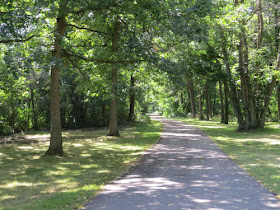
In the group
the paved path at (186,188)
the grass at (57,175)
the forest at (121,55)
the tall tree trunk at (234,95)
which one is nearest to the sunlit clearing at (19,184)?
the grass at (57,175)

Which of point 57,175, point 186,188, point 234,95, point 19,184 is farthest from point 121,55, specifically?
point 234,95

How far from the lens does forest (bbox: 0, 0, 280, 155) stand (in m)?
9.99

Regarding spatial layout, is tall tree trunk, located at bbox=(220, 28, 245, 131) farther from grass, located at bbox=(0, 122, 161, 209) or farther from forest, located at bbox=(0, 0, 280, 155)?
grass, located at bbox=(0, 122, 161, 209)

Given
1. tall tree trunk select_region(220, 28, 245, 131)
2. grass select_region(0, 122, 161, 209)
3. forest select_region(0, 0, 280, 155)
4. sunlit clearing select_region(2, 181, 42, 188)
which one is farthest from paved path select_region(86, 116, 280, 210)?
tall tree trunk select_region(220, 28, 245, 131)

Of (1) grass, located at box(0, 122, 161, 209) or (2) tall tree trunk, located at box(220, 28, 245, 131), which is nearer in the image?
(1) grass, located at box(0, 122, 161, 209)

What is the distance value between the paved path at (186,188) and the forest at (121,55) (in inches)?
151

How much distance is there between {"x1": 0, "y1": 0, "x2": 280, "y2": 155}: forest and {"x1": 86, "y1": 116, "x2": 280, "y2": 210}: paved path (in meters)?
3.85

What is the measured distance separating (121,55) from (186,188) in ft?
21.9

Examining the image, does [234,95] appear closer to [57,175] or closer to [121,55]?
[121,55]

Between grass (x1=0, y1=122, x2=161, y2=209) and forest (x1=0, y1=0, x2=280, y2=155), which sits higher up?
forest (x1=0, y1=0, x2=280, y2=155)

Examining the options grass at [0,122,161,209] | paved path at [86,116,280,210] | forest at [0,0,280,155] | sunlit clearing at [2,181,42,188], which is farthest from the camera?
forest at [0,0,280,155]

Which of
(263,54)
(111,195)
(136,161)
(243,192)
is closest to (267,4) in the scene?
(263,54)

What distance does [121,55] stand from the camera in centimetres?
1150

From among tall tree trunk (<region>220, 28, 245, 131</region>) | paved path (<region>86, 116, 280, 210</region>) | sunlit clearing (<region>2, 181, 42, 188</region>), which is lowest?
sunlit clearing (<region>2, 181, 42, 188</region>)
